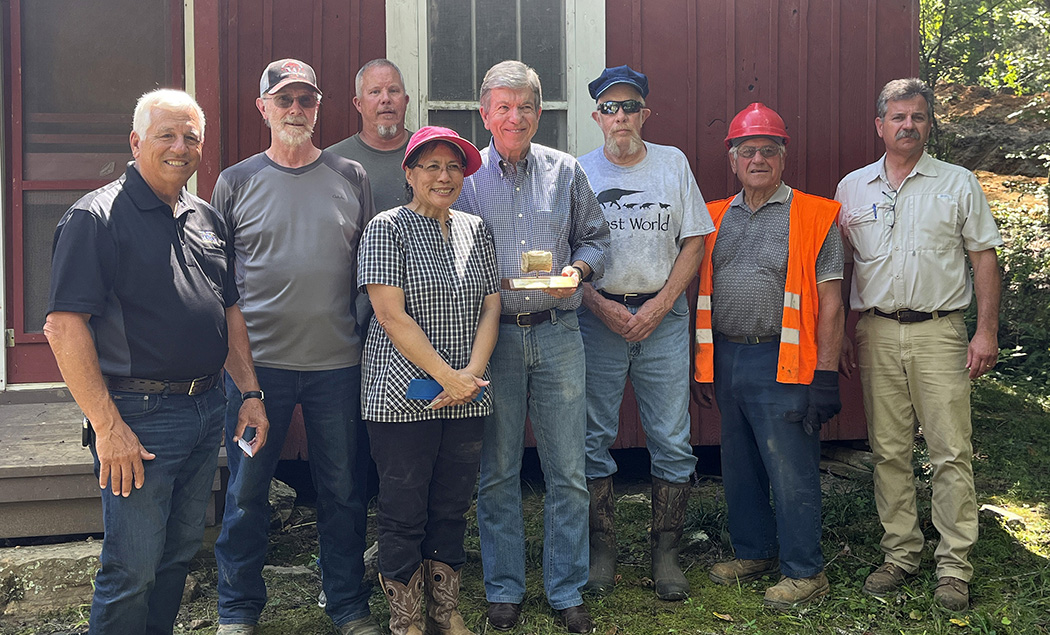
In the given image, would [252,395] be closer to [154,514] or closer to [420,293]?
[154,514]

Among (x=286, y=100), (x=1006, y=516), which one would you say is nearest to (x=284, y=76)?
(x=286, y=100)

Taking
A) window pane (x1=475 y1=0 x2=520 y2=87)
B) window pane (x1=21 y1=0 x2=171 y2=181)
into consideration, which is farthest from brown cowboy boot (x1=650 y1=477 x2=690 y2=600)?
window pane (x1=21 y1=0 x2=171 y2=181)

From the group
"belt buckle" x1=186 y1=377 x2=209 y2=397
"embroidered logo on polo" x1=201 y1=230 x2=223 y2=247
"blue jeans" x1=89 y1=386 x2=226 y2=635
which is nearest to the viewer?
"blue jeans" x1=89 y1=386 x2=226 y2=635

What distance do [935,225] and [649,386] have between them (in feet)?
4.56

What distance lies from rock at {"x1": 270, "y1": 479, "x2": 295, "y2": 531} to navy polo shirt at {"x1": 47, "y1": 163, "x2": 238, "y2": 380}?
195cm

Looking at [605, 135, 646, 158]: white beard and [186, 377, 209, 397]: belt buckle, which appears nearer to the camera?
[186, 377, 209, 397]: belt buckle

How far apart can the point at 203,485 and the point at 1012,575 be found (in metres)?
3.43

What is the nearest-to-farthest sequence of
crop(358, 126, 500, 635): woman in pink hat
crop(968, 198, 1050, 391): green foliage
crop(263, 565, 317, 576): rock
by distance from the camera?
crop(358, 126, 500, 635): woman in pink hat, crop(263, 565, 317, 576): rock, crop(968, 198, 1050, 391): green foliage

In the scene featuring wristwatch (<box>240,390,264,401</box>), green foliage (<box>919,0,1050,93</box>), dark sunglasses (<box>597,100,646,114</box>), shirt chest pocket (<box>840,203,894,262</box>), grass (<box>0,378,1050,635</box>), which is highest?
green foliage (<box>919,0,1050,93</box>)

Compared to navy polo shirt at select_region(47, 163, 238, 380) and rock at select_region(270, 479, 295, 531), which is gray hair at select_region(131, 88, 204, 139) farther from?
rock at select_region(270, 479, 295, 531)

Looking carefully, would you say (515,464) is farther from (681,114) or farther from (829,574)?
(681,114)

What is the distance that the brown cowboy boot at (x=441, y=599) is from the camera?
314cm

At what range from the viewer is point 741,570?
150 inches

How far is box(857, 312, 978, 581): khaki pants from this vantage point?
3578 millimetres
